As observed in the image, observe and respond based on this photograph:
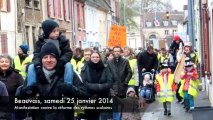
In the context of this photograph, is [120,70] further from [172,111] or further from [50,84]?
[50,84]

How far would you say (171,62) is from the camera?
20.6 metres

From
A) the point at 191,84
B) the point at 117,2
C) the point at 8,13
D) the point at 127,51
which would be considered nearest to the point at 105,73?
the point at 191,84

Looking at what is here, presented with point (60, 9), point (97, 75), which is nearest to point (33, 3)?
point (60, 9)

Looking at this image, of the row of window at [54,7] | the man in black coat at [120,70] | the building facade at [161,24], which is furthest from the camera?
the building facade at [161,24]

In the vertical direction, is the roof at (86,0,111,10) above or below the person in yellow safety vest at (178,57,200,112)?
above

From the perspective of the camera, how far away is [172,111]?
51.4 feet

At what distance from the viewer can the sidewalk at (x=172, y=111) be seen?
14445 millimetres

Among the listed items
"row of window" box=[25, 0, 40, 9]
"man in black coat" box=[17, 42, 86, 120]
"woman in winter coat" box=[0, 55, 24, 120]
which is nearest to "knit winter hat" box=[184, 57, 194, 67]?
"woman in winter coat" box=[0, 55, 24, 120]

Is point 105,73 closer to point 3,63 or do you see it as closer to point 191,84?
point 3,63

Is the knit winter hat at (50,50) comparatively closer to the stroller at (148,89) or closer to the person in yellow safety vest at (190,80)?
the person in yellow safety vest at (190,80)

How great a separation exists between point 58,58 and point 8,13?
2067 centimetres

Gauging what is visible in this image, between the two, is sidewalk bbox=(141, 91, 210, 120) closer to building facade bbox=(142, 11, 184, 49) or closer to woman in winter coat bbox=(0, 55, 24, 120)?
woman in winter coat bbox=(0, 55, 24, 120)

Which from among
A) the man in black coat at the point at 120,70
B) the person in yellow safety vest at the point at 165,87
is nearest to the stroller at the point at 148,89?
the person in yellow safety vest at the point at 165,87

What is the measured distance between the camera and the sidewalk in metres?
14.4
